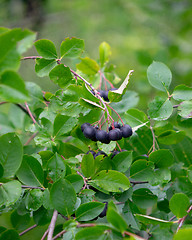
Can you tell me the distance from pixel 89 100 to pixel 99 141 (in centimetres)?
9

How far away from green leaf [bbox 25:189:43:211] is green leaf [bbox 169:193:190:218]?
23 centimetres

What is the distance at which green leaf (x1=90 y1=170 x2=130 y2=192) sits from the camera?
512 mm

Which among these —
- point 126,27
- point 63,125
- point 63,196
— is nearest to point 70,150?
point 63,125

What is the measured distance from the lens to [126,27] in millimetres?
3059

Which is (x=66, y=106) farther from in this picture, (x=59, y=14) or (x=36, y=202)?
(x=59, y=14)

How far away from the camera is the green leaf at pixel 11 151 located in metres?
0.49

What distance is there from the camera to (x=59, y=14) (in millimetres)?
3535

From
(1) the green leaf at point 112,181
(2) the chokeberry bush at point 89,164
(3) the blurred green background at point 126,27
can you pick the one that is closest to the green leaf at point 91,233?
(2) the chokeberry bush at point 89,164

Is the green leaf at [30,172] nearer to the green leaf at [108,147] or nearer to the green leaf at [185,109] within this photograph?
the green leaf at [108,147]

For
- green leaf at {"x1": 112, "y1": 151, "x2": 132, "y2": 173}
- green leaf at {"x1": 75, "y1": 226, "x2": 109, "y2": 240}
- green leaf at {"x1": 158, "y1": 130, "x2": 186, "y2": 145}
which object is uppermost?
green leaf at {"x1": 75, "y1": 226, "x2": 109, "y2": 240}

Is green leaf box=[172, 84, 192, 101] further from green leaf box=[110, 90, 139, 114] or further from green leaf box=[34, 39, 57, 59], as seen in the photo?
green leaf box=[34, 39, 57, 59]

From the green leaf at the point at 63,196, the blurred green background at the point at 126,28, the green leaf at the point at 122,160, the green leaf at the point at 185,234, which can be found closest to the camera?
the green leaf at the point at 185,234

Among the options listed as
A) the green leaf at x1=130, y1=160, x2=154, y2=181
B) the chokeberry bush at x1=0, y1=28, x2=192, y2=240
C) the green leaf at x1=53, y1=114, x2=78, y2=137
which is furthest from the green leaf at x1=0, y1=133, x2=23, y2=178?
the green leaf at x1=130, y1=160, x2=154, y2=181

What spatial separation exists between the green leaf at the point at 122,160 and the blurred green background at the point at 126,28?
3.06 feet
